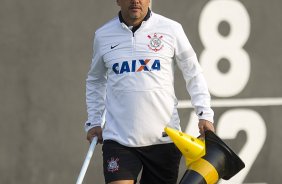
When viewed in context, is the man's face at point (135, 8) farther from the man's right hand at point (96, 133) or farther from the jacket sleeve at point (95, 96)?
the man's right hand at point (96, 133)

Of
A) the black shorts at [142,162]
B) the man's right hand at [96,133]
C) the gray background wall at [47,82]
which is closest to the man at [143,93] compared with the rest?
the black shorts at [142,162]

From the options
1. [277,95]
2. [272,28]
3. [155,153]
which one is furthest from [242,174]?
[155,153]

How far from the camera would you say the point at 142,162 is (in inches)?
179

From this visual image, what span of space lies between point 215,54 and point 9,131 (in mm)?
1838

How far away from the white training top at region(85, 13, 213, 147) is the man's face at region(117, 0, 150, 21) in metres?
0.06

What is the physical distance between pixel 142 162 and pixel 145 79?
18.9 inches

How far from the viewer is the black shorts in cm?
444

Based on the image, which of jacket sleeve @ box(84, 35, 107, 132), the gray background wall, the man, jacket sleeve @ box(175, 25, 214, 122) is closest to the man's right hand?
jacket sleeve @ box(84, 35, 107, 132)

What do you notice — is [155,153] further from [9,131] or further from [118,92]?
[9,131]

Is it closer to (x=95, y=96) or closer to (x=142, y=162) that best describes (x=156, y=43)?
(x=95, y=96)

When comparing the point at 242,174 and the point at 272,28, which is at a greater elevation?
the point at 272,28

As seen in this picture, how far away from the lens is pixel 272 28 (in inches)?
270

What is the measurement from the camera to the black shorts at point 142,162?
4.44 meters

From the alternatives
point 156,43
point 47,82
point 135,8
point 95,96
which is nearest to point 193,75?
point 156,43
